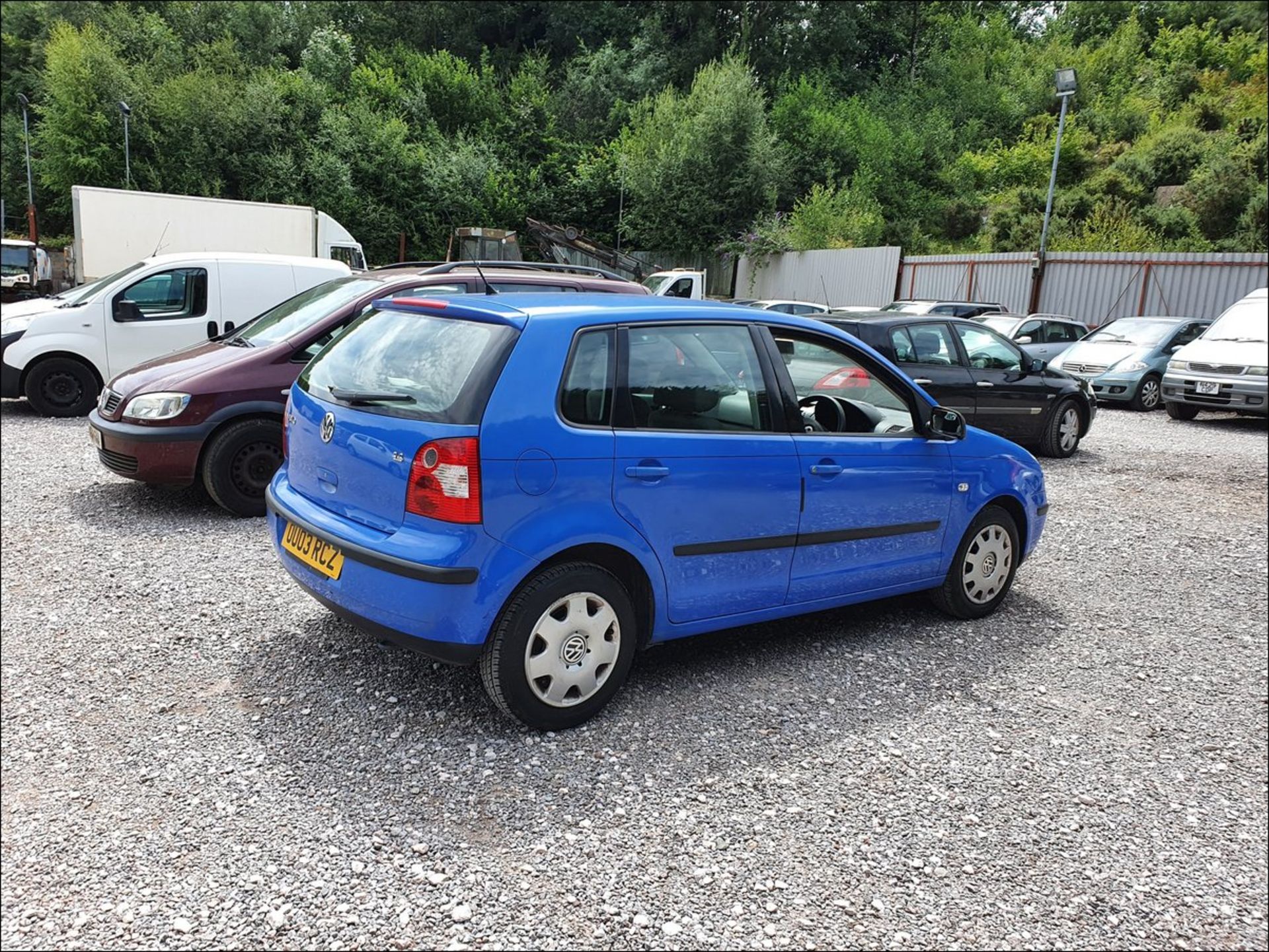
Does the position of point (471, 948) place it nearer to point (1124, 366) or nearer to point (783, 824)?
point (783, 824)

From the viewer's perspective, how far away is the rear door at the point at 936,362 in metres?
9.20

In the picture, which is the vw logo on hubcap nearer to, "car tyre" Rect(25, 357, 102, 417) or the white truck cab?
"car tyre" Rect(25, 357, 102, 417)

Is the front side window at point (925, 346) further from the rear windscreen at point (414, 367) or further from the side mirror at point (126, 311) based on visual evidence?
the side mirror at point (126, 311)

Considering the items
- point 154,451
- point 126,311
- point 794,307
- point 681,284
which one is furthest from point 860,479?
point 681,284

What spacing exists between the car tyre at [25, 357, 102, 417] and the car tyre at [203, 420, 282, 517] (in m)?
4.54

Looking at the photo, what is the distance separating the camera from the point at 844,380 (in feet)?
16.1

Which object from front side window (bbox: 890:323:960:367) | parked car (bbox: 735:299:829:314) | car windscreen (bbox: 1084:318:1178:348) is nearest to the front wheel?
car windscreen (bbox: 1084:318:1178:348)

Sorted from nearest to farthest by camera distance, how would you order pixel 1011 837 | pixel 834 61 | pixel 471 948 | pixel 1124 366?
pixel 471 948, pixel 1011 837, pixel 1124 366, pixel 834 61

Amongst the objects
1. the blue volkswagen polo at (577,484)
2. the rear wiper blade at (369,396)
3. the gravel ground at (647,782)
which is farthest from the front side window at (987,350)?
the rear wiper blade at (369,396)

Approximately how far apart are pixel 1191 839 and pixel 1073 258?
20.8 metres

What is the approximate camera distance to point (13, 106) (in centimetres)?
4212

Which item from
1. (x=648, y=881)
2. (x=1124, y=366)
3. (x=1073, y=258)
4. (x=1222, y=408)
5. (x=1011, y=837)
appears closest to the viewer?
(x=648, y=881)

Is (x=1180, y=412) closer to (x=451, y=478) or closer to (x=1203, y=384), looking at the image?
(x=1203, y=384)

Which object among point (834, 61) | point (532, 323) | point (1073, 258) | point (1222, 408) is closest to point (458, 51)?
point (834, 61)
